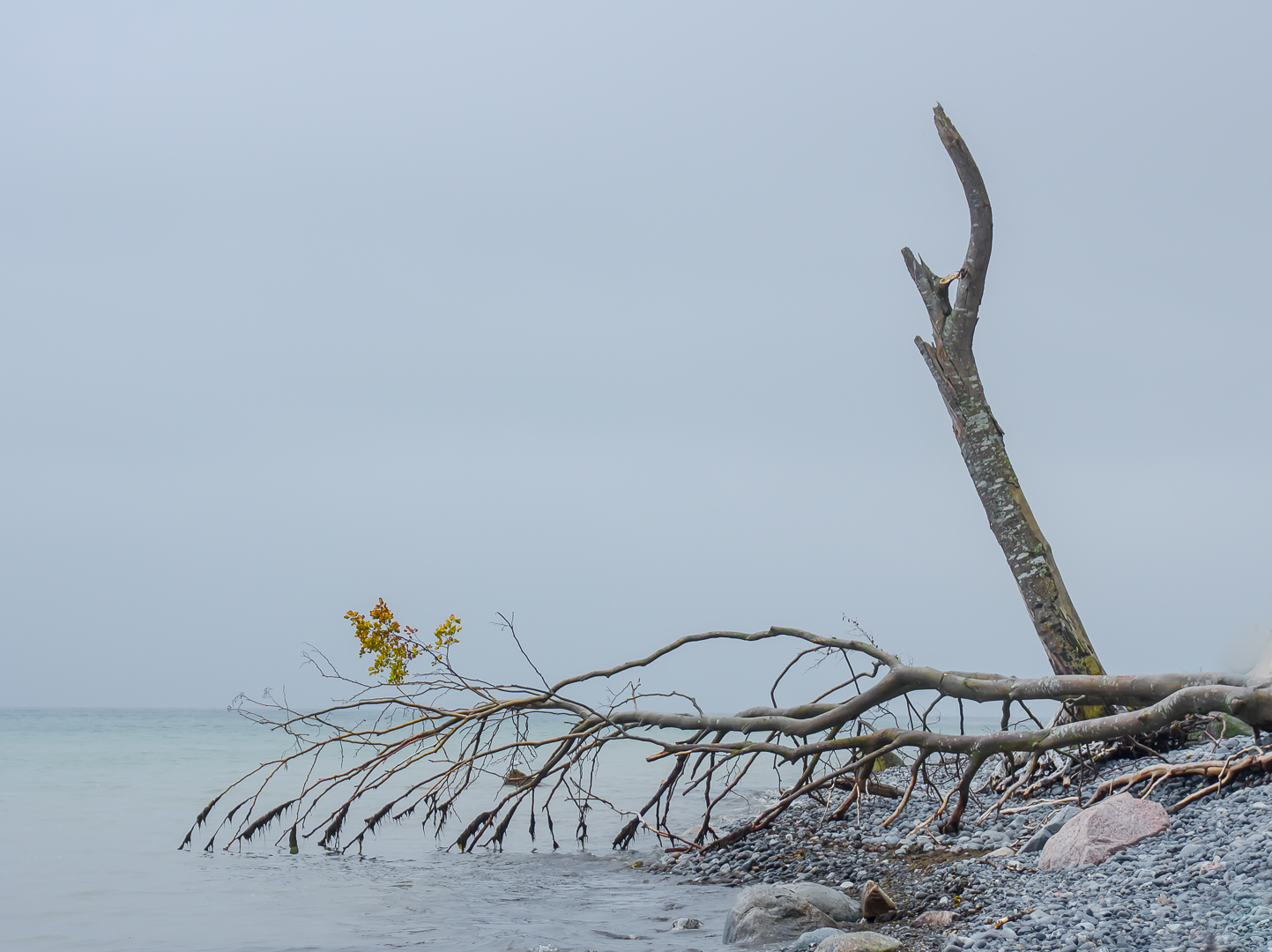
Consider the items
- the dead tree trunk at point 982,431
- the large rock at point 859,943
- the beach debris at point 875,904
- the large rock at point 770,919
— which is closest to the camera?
the large rock at point 859,943

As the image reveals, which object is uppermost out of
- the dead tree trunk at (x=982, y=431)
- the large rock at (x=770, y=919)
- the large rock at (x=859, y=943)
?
the dead tree trunk at (x=982, y=431)

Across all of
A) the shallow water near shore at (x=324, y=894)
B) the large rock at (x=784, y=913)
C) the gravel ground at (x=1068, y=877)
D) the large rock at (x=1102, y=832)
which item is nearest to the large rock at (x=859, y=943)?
the gravel ground at (x=1068, y=877)

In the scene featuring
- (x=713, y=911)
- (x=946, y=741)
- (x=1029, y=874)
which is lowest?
(x=713, y=911)

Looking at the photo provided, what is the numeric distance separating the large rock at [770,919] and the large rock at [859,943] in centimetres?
48

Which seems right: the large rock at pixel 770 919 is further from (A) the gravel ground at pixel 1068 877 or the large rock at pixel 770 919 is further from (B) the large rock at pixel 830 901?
(A) the gravel ground at pixel 1068 877

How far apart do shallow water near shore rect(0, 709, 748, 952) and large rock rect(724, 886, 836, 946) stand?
0.19 m

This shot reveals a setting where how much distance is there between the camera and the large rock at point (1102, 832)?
17.0 feet

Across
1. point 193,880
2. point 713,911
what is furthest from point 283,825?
point 713,911

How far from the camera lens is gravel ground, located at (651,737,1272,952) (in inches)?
155

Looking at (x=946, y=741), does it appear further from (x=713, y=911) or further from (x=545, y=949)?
(x=545, y=949)

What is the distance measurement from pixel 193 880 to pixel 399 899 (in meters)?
2.28

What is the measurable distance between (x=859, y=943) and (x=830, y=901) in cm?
99

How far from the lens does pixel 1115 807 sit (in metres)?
5.47

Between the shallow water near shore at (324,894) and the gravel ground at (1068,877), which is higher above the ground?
the gravel ground at (1068,877)
